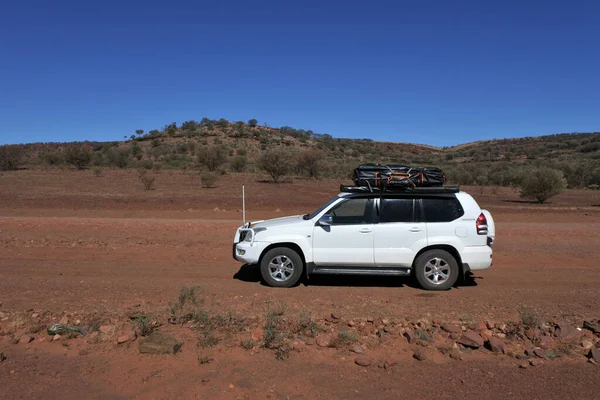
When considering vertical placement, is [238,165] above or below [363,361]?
above

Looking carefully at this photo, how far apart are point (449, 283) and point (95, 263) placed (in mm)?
7258

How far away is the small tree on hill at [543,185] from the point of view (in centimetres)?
2745

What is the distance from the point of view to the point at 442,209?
27.2 ft

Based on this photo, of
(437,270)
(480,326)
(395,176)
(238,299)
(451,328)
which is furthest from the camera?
(395,176)

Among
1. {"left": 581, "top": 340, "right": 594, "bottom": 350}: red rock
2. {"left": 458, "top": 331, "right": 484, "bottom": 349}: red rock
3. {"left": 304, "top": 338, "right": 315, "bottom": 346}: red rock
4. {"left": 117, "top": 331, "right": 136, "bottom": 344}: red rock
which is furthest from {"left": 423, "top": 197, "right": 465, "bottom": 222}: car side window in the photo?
{"left": 117, "top": 331, "right": 136, "bottom": 344}: red rock

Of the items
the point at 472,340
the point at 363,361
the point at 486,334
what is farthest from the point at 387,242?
the point at 363,361

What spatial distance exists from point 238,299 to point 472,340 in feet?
11.5

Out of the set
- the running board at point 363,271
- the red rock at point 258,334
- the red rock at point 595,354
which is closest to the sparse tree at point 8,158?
the running board at point 363,271

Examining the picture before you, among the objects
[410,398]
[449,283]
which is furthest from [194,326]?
[449,283]

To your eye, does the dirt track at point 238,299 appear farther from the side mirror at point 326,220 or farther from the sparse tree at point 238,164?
the sparse tree at point 238,164

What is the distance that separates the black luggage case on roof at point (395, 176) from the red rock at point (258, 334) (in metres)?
3.69

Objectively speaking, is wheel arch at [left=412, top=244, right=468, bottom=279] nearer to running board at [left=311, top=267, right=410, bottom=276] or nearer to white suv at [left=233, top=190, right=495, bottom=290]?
white suv at [left=233, top=190, right=495, bottom=290]

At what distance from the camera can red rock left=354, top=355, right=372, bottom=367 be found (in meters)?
4.96

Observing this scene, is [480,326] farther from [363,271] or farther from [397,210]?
[397,210]
